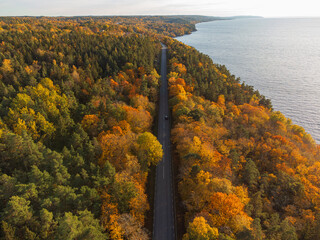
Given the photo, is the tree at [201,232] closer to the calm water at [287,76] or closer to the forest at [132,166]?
the forest at [132,166]

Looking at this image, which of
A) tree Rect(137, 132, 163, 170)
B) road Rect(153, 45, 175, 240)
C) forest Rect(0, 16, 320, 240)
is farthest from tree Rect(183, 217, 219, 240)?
tree Rect(137, 132, 163, 170)

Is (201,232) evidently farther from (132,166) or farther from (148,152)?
(148,152)

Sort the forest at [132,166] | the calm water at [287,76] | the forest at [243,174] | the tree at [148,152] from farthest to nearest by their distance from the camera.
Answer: the calm water at [287,76] < the tree at [148,152] < the forest at [243,174] < the forest at [132,166]

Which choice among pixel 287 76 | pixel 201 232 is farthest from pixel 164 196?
pixel 287 76

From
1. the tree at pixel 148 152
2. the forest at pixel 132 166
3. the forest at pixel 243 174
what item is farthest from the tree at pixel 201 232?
the tree at pixel 148 152

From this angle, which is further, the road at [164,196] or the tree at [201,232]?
the road at [164,196]

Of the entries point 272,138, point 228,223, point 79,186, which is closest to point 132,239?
point 79,186

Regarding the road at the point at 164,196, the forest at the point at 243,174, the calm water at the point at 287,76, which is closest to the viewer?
the forest at the point at 243,174

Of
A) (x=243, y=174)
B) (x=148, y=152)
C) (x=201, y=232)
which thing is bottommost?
(x=243, y=174)

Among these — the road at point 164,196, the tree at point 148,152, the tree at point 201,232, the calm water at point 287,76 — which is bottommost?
the road at point 164,196

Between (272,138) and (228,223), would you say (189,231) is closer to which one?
(228,223)
